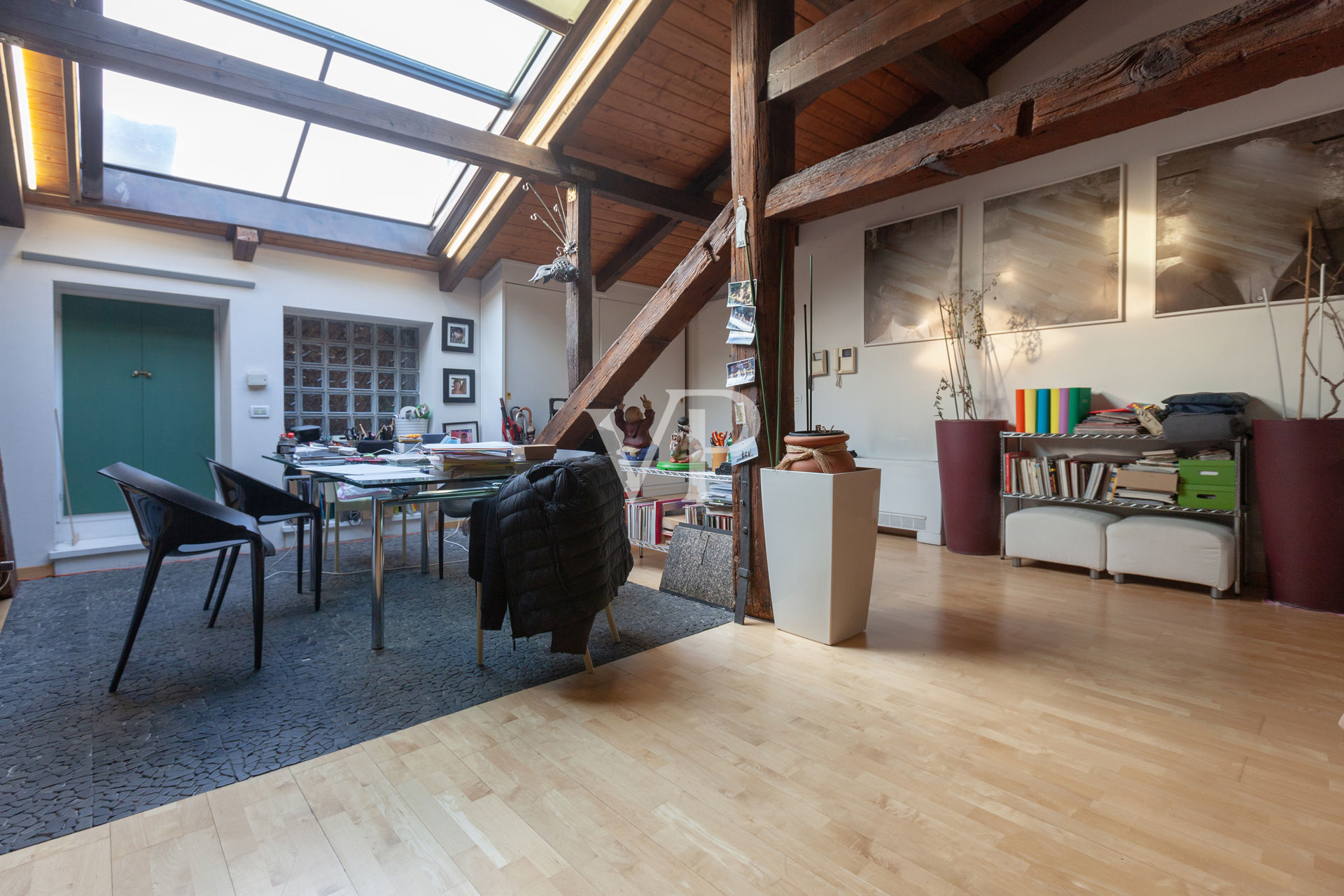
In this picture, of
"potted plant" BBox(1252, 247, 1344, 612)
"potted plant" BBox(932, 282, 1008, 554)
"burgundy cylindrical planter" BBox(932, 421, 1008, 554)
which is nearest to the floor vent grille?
"potted plant" BBox(932, 282, 1008, 554)

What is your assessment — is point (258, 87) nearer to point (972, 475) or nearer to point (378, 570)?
point (378, 570)

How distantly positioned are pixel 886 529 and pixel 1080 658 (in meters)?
3.02

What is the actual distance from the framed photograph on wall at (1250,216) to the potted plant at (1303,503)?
9.6 inches

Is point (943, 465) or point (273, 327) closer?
point (943, 465)

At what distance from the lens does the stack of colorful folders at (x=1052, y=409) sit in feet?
13.7

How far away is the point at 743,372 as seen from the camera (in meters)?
3.10

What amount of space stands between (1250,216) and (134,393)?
7.74m

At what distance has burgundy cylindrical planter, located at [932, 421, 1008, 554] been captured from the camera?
14.5ft

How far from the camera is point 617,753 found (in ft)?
5.83

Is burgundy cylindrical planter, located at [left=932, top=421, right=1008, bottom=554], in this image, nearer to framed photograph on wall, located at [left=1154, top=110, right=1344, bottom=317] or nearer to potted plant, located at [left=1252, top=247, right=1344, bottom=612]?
framed photograph on wall, located at [left=1154, top=110, right=1344, bottom=317]

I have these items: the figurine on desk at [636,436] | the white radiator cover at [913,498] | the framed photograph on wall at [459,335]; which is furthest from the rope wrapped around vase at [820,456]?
the framed photograph on wall at [459,335]

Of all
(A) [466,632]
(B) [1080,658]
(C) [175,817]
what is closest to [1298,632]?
(B) [1080,658]

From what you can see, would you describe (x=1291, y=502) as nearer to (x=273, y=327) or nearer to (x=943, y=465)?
(x=943, y=465)

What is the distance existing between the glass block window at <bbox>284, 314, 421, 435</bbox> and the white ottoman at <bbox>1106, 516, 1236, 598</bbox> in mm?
5852
